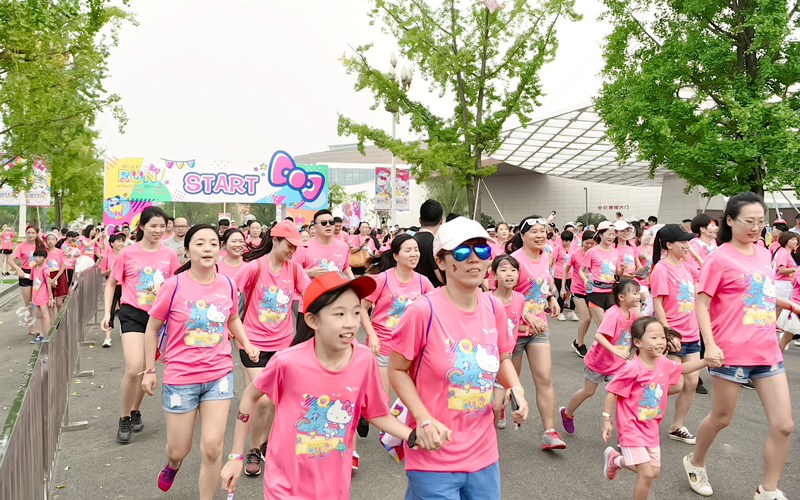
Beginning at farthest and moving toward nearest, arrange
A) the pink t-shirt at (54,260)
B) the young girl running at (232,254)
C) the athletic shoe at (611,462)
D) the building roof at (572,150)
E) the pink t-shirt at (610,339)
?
the building roof at (572,150)
the pink t-shirt at (54,260)
the young girl running at (232,254)
the pink t-shirt at (610,339)
the athletic shoe at (611,462)

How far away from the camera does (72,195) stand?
121 feet

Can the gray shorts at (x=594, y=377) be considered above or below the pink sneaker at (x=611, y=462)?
above

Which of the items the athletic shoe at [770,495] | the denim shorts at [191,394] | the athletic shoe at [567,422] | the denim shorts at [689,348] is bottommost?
the athletic shoe at [567,422]

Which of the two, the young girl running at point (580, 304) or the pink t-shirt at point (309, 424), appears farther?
the young girl running at point (580, 304)

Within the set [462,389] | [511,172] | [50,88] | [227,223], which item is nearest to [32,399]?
[462,389]

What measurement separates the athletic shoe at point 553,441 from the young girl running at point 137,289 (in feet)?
11.7

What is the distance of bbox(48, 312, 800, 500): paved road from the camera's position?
4.44m

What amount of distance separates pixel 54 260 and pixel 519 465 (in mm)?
9089

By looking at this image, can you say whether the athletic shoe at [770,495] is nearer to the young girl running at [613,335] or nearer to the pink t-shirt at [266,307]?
the young girl running at [613,335]

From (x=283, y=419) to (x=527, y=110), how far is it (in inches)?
768

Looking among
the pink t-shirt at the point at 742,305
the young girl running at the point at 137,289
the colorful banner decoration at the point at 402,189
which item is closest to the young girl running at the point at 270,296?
the young girl running at the point at 137,289

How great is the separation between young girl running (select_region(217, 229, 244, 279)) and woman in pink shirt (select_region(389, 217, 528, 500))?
3710 millimetres

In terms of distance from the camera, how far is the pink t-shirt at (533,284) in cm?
568

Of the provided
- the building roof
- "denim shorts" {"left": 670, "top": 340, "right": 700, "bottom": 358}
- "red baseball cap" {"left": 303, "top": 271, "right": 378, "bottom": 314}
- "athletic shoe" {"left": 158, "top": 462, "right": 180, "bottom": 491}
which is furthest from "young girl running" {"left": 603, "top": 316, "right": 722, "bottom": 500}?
the building roof
